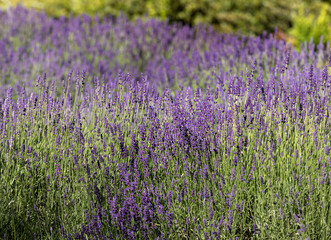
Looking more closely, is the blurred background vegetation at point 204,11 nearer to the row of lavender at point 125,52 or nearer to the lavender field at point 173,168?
the row of lavender at point 125,52

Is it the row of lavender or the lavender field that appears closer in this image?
the lavender field

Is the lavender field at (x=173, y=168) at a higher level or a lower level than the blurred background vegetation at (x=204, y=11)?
lower

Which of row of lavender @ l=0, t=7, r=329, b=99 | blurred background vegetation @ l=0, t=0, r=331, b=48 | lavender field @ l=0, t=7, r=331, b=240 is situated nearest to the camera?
lavender field @ l=0, t=7, r=331, b=240

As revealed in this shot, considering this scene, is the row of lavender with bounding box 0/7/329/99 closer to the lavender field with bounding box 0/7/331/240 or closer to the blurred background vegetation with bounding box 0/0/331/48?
the blurred background vegetation with bounding box 0/0/331/48

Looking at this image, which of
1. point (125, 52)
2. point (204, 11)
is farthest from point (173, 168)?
point (204, 11)

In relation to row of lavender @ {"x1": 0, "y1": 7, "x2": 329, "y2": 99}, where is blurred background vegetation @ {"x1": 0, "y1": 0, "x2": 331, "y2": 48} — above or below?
above

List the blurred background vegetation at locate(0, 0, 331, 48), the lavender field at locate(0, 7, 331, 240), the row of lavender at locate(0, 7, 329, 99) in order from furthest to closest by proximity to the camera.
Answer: the blurred background vegetation at locate(0, 0, 331, 48), the row of lavender at locate(0, 7, 329, 99), the lavender field at locate(0, 7, 331, 240)

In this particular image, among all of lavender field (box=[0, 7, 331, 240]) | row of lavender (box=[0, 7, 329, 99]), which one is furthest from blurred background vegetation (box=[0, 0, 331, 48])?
lavender field (box=[0, 7, 331, 240])

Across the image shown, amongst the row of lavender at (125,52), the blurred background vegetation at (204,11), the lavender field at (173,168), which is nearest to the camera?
the lavender field at (173,168)

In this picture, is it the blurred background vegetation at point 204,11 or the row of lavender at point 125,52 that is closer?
the row of lavender at point 125,52

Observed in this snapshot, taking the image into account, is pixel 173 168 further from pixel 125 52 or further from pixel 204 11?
pixel 204 11

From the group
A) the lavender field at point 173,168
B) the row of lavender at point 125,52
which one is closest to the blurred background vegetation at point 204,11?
the row of lavender at point 125,52

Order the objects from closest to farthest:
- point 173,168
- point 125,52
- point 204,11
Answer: point 173,168 < point 125,52 < point 204,11

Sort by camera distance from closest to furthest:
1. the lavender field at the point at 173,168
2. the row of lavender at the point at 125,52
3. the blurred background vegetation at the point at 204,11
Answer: the lavender field at the point at 173,168 < the row of lavender at the point at 125,52 < the blurred background vegetation at the point at 204,11
